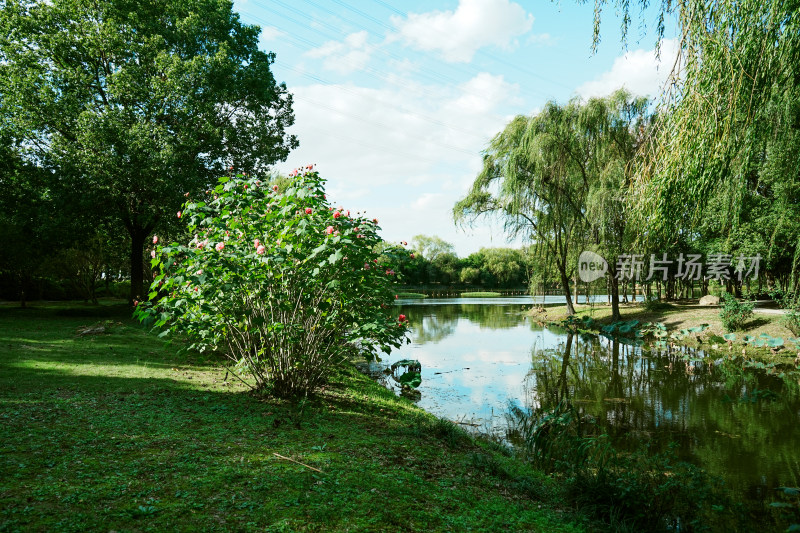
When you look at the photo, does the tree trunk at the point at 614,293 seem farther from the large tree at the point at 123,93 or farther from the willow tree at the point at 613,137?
the large tree at the point at 123,93

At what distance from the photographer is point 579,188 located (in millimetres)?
18531

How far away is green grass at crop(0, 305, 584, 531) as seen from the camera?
2588mm

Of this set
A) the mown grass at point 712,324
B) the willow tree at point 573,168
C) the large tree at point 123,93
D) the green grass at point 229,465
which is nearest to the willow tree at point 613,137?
the willow tree at point 573,168

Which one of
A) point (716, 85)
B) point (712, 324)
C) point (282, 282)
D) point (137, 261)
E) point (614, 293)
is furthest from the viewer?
point (614, 293)

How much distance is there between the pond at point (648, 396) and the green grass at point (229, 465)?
2205 millimetres

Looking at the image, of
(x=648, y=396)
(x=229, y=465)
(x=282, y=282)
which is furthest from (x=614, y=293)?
(x=229, y=465)

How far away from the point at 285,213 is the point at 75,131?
1250 cm

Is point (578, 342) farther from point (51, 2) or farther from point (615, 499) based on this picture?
point (51, 2)

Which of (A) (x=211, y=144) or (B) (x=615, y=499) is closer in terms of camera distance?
(B) (x=615, y=499)

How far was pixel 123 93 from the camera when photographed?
13.4m

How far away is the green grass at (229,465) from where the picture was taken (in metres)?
2.59

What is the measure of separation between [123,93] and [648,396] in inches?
621

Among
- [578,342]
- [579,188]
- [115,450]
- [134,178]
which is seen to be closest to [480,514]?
[115,450]

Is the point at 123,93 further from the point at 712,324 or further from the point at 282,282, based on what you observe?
the point at 712,324
